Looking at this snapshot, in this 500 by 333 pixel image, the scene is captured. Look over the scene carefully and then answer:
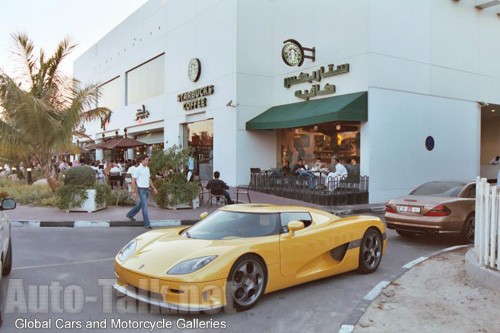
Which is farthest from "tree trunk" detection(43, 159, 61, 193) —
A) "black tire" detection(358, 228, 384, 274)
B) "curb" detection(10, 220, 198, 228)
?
"black tire" detection(358, 228, 384, 274)

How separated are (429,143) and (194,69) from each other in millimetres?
13136

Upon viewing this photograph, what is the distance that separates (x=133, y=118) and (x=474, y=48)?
24087 millimetres

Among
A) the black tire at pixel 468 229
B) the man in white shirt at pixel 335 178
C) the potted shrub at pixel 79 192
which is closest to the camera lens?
the black tire at pixel 468 229

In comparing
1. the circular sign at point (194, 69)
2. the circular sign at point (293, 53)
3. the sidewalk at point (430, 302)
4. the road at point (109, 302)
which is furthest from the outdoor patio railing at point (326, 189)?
the circular sign at point (194, 69)

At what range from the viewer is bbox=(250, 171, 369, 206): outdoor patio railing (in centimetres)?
1593

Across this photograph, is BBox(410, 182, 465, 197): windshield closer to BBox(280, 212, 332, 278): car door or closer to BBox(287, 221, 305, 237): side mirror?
BBox(280, 212, 332, 278): car door

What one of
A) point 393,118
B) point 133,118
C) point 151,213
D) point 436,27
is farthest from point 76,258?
point 133,118

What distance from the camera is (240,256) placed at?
16.5ft

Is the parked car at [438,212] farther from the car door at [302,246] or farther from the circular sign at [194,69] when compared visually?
the circular sign at [194,69]

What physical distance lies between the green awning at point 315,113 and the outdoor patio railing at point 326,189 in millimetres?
2300

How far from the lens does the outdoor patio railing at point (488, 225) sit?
5.89 m

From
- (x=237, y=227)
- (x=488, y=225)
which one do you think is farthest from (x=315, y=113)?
(x=237, y=227)

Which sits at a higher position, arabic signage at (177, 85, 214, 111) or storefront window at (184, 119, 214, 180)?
arabic signage at (177, 85, 214, 111)

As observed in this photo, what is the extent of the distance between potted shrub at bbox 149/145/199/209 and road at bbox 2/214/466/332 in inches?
241
